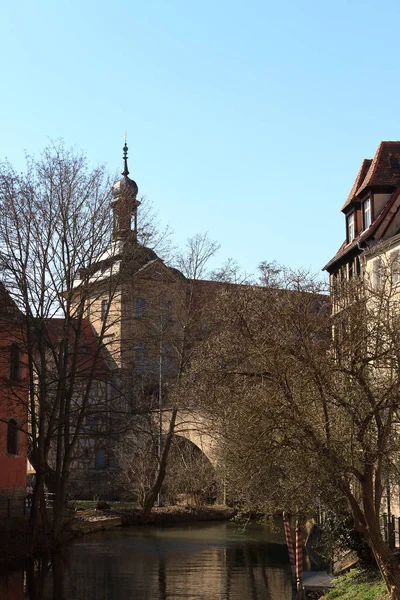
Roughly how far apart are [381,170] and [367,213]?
1579 mm

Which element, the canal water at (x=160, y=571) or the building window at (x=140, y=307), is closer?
the canal water at (x=160, y=571)

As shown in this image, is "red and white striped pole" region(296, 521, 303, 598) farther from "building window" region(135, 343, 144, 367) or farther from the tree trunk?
the tree trunk

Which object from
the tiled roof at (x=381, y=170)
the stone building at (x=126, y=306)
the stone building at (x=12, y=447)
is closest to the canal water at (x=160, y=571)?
the stone building at (x=12, y=447)

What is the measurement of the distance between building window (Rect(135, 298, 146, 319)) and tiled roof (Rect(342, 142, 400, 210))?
873 cm

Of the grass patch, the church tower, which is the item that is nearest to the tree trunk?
the church tower

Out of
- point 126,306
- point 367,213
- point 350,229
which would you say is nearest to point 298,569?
point 126,306

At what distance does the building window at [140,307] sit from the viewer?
1096 inches

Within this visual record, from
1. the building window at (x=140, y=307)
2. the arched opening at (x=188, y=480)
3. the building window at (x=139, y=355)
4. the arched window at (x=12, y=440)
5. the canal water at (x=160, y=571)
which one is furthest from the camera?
the arched opening at (x=188, y=480)

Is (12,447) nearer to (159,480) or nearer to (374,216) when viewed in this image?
(159,480)

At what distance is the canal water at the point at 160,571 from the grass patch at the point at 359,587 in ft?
6.28

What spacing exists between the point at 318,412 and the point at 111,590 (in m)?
8.45

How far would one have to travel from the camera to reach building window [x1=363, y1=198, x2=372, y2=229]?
3162cm

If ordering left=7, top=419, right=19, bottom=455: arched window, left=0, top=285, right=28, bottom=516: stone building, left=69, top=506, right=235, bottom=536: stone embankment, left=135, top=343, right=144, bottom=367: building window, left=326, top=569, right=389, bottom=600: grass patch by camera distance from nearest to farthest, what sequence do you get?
1. left=326, top=569, right=389, bottom=600: grass patch
2. left=135, top=343, right=144, bottom=367: building window
3. left=0, top=285, right=28, bottom=516: stone building
4. left=7, top=419, right=19, bottom=455: arched window
5. left=69, top=506, right=235, bottom=536: stone embankment

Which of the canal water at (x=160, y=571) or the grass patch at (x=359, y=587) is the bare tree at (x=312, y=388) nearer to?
the grass patch at (x=359, y=587)
